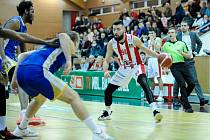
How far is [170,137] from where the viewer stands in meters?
5.88

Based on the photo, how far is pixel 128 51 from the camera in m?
A: 8.10

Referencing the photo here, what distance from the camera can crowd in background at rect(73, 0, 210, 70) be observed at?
17.6 m

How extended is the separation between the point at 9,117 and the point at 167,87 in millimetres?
6586

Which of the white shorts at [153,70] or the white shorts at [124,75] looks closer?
the white shorts at [124,75]

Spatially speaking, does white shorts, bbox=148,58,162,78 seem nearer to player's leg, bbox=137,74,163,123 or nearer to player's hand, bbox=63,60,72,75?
player's leg, bbox=137,74,163,123

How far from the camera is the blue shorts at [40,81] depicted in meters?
5.17

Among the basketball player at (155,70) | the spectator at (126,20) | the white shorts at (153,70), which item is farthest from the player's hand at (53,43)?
the spectator at (126,20)

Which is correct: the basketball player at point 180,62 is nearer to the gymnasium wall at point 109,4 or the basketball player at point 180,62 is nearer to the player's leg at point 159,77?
the player's leg at point 159,77

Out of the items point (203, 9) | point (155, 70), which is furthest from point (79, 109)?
point (203, 9)

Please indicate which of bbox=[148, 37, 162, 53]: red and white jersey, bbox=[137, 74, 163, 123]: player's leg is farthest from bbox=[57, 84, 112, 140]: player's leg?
bbox=[148, 37, 162, 53]: red and white jersey

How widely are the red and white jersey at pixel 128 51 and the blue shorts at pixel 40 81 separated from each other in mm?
3052

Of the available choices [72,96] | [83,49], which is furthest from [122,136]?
[83,49]

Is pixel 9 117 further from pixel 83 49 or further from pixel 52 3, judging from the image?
pixel 52 3

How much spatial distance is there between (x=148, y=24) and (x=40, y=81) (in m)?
14.4
